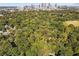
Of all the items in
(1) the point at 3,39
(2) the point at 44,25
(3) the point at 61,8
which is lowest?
(1) the point at 3,39

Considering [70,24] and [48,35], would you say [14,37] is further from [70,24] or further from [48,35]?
[70,24]

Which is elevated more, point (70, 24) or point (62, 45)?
point (70, 24)

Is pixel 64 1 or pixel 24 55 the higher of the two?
pixel 64 1

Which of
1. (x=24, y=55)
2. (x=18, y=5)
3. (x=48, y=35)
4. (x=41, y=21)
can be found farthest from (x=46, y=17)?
(x=24, y=55)

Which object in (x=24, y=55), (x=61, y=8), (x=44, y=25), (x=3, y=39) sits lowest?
(x=24, y=55)

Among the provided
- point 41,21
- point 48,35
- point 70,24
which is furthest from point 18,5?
point 70,24

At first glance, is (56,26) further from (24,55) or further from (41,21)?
(24,55)
